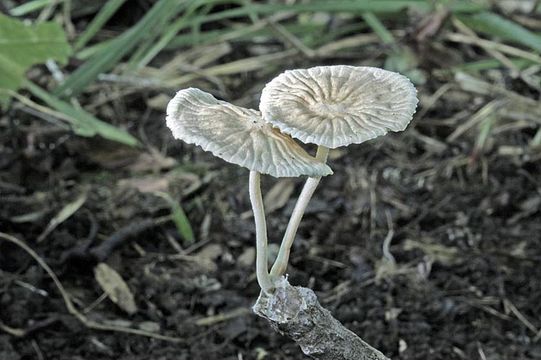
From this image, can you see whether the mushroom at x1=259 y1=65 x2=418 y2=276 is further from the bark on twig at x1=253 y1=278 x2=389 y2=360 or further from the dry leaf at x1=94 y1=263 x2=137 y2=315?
the dry leaf at x1=94 y1=263 x2=137 y2=315

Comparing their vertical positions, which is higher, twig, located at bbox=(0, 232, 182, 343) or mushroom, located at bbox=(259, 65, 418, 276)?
mushroom, located at bbox=(259, 65, 418, 276)

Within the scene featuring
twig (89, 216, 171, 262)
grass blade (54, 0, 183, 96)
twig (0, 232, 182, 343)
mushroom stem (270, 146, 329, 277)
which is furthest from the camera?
grass blade (54, 0, 183, 96)

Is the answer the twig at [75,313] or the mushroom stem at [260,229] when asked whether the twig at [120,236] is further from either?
the mushroom stem at [260,229]

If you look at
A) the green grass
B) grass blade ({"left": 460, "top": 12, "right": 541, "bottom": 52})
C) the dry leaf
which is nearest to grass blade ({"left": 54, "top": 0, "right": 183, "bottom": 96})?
the green grass

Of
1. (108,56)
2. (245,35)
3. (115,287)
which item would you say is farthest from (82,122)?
(245,35)

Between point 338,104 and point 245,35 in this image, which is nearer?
point 338,104

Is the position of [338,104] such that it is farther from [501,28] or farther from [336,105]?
[501,28]

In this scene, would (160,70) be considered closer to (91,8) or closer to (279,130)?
(91,8)

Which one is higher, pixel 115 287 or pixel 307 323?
pixel 307 323
